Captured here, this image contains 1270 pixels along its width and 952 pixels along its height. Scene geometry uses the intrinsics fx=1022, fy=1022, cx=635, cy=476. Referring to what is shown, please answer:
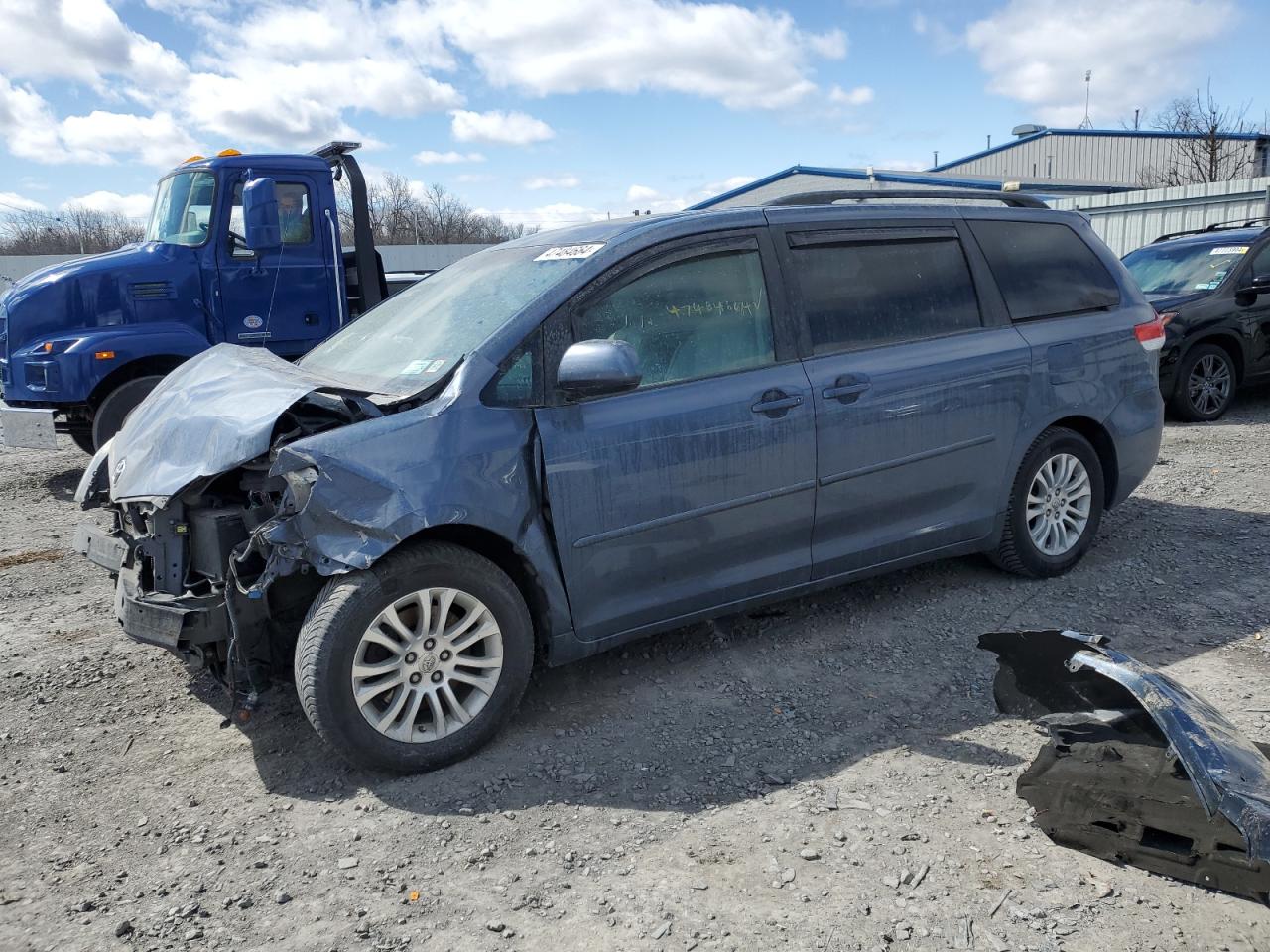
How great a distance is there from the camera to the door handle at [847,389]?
418cm

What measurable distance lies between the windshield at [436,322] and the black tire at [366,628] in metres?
0.66

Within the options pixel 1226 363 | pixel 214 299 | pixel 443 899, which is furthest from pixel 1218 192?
pixel 443 899

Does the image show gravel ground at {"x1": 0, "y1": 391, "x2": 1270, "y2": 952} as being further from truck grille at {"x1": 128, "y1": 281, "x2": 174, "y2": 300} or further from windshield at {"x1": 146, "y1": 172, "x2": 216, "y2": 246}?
windshield at {"x1": 146, "y1": 172, "x2": 216, "y2": 246}

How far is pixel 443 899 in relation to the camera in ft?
9.27

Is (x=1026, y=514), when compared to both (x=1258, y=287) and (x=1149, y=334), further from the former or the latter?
(x=1258, y=287)

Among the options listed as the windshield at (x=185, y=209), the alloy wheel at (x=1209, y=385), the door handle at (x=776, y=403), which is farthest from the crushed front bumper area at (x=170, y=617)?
the alloy wheel at (x=1209, y=385)

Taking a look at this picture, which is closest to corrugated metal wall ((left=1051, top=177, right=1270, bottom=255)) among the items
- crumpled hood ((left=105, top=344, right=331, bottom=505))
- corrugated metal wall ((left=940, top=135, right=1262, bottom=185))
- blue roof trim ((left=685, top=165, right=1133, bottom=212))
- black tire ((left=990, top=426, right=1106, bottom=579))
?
blue roof trim ((left=685, top=165, right=1133, bottom=212))

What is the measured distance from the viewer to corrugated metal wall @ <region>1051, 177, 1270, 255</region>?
16.2 m

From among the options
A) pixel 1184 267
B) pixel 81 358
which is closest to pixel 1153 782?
pixel 81 358

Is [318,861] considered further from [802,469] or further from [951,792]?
[802,469]

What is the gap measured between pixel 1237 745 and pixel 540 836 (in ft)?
6.84

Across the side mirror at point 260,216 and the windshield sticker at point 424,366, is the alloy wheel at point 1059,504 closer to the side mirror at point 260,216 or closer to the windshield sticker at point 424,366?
the windshield sticker at point 424,366

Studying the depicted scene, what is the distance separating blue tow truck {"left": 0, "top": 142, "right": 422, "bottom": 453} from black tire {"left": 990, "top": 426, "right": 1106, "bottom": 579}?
5916 millimetres

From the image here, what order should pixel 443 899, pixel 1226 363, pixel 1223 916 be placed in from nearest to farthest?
pixel 1223 916 < pixel 443 899 < pixel 1226 363
